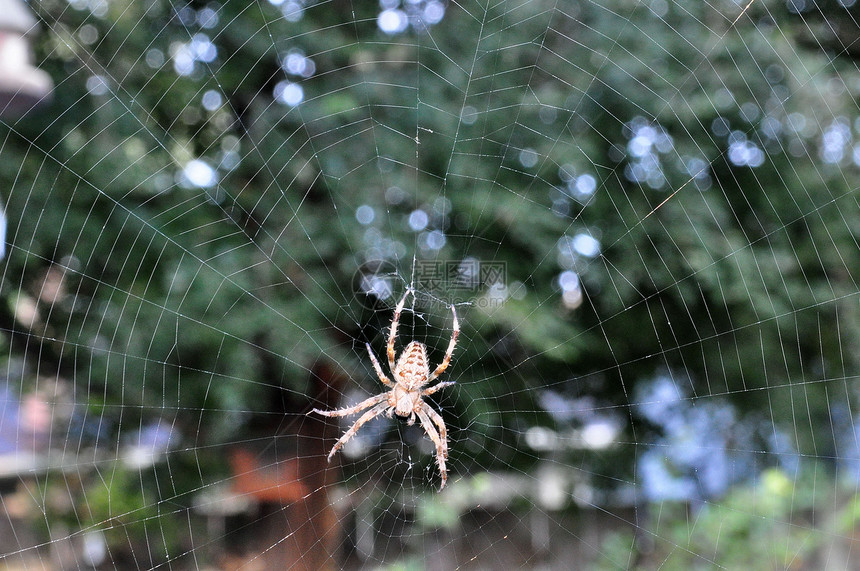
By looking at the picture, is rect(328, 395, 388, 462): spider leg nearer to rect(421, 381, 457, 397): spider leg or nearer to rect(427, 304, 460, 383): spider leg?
rect(421, 381, 457, 397): spider leg

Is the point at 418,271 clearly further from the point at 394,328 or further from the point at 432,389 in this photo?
the point at 432,389

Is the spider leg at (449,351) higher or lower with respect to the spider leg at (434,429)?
higher

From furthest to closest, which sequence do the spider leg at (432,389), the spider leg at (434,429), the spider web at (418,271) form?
the spider leg at (434,429) < the spider leg at (432,389) < the spider web at (418,271)

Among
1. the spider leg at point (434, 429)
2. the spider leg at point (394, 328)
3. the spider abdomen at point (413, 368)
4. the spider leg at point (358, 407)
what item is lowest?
the spider leg at point (434, 429)

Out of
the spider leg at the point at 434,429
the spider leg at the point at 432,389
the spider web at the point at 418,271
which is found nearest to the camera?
the spider web at the point at 418,271

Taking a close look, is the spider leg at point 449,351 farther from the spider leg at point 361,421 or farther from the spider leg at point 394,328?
the spider leg at point 361,421

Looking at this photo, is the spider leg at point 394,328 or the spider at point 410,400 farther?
the spider at point 410,400

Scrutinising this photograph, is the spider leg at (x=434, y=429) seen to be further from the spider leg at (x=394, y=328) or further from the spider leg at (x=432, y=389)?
the spider leg at (x=394, y=328)

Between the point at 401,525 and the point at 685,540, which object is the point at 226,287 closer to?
the point at 401,525

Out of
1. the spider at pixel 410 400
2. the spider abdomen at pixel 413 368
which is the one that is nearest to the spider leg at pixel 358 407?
the spider at pixel 410 400
